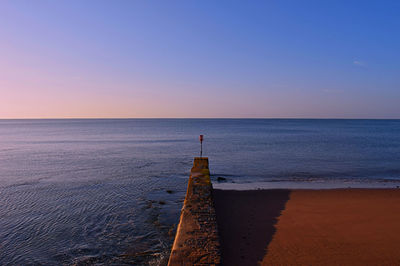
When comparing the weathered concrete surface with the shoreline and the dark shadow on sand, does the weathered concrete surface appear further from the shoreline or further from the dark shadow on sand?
the shoreline

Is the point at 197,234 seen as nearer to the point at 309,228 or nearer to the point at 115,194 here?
the point at 309,228

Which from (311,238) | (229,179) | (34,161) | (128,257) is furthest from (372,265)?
(34,161)

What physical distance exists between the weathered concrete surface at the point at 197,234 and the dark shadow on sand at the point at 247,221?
729 mm

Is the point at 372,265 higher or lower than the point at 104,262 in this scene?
higher

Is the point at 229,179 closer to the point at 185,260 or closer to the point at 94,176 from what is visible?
the point at 94,176

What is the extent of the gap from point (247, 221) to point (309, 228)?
7.20 ft

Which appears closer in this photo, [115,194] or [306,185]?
[115,194]

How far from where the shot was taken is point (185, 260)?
5531 mm

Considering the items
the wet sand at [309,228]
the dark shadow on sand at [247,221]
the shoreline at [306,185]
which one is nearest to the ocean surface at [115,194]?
the shoreline at [306,185]

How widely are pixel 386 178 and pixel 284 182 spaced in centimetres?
826

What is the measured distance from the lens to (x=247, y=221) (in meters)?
9.27

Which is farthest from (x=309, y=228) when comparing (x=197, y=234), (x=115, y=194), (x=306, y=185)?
(x=115, y=194)

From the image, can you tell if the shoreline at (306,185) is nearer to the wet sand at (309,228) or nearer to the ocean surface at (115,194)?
the ocean surface at (115,194)

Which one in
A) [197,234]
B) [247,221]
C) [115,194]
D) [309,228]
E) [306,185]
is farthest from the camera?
[306,185]
